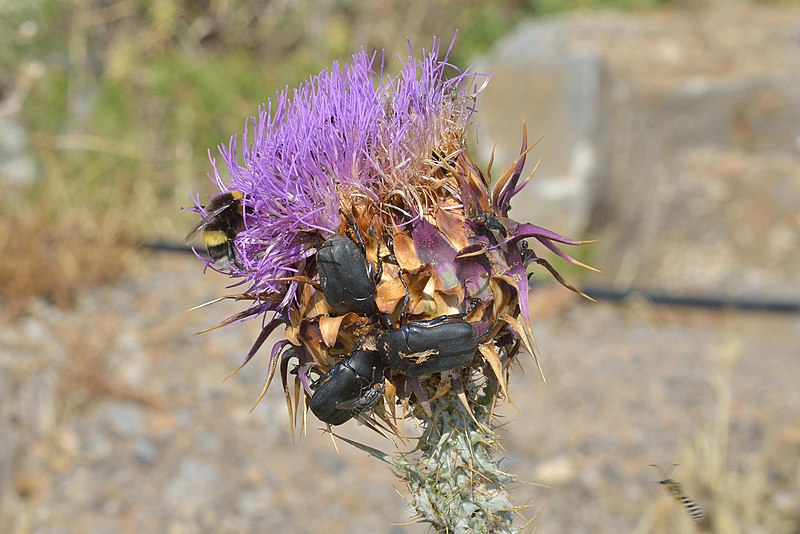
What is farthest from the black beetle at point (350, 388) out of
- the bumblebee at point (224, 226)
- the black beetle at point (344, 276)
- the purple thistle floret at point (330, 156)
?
the bumblebee at point (224, 226)

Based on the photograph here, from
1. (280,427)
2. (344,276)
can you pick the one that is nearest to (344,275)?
(344,276)

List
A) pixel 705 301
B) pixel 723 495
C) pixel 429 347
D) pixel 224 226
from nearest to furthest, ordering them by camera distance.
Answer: pixel 429 347
pixel 224 226
pixel 723 495
pixel 705 301

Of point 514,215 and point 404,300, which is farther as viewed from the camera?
point 514,215

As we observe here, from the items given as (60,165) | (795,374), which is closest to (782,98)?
(795,374)

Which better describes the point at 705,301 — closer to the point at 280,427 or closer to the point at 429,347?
the point at 280,427

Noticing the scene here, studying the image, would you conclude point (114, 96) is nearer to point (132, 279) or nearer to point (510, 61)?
point (132, 279)

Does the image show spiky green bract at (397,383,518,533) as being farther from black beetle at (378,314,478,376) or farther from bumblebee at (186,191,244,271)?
bumblebee at (186,191,244,271)
